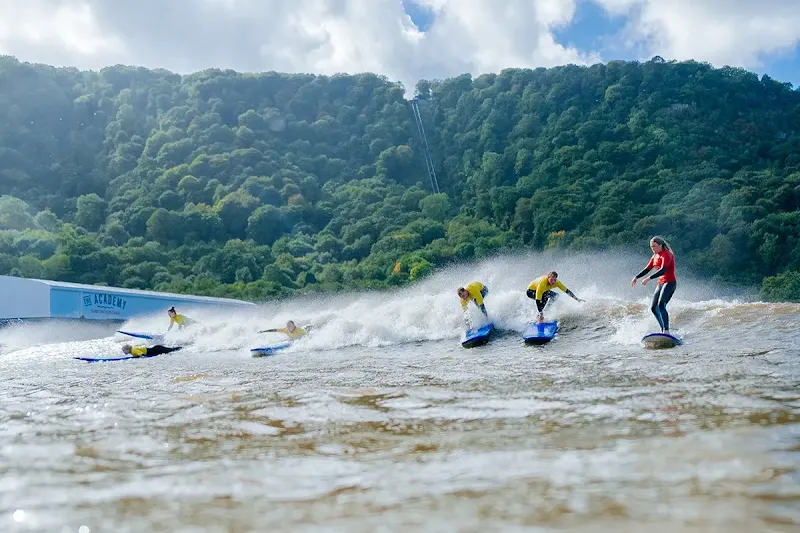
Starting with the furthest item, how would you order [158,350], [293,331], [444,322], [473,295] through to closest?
[158,350] → [293,331] → [444,322] → [473,295]

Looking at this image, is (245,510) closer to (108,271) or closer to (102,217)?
(108,271)

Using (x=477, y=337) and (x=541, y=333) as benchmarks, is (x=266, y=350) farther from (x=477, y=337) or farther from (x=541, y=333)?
(x=541, y=333)

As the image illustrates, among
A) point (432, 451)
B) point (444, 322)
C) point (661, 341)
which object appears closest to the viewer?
point (432, 451)

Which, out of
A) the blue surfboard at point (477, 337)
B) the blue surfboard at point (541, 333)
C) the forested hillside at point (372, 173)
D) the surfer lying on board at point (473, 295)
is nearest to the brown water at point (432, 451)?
the blue surfboard at point (541, 333)

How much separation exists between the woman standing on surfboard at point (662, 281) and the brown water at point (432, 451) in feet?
8.95

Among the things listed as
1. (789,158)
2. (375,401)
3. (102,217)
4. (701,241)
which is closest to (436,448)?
(375,401)

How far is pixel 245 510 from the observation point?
3465 mm

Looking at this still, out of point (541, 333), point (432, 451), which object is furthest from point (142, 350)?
point (432, 451)

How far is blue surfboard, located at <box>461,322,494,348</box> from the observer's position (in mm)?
14688

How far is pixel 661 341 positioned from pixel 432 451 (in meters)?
7.81

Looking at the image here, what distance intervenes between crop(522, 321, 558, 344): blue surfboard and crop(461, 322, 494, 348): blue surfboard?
1005 millimetres

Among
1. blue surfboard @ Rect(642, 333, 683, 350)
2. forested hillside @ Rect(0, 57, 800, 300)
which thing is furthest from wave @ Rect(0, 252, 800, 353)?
forested hillside @ Rect(0, 57, 800, 300)

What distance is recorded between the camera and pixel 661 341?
36.7 ft

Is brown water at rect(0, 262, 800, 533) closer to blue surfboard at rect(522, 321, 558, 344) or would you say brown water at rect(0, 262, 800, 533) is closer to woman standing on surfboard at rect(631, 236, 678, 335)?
woman standing on surfboard at rect(631, 236, 678, 335)
